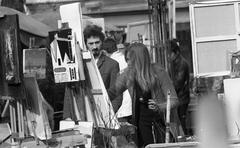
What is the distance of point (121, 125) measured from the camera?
Answer: 19.5 ft

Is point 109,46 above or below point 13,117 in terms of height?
above

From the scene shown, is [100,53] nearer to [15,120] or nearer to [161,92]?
[161,92]

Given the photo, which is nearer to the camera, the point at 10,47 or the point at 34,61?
the point at 10,47

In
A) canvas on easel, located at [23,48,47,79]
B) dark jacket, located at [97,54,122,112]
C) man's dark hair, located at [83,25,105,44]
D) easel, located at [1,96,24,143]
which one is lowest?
easel, located at [1,96,24,143]

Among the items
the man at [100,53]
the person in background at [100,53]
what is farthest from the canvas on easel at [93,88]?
the man at [100,53]

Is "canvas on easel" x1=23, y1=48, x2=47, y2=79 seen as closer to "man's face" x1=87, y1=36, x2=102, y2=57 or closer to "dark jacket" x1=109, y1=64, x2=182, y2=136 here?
"dark jacket" x1=109, y1=64, x2=182, y2=136

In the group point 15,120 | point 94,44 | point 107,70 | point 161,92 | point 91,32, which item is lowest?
point 15,120

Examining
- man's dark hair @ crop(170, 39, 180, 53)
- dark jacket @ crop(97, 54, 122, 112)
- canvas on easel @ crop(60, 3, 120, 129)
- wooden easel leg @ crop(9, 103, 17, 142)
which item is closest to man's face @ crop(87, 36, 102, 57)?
dark jacket @ crop(97, 54, 122, 112)

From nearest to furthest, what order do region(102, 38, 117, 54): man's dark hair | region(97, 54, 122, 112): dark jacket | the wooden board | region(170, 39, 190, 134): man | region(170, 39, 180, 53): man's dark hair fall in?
1. the wooden board
2. region(97, 54, 122, 112): dark jacket
3. region(102, 38, 117, 54): man's dark hair
4. region(170, 39, 180, 53): man's dark hair
5. region(170, 39, 190, 134): man

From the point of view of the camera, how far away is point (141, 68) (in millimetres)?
6430

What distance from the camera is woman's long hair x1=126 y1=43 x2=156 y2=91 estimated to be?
6.36m

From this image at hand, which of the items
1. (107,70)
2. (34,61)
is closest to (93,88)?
(34,61)

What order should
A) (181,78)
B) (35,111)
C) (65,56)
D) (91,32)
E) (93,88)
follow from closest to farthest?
(35,111) < (65,56) < (93,88) < (91,32) < (181,78)

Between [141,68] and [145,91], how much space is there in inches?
8.5
